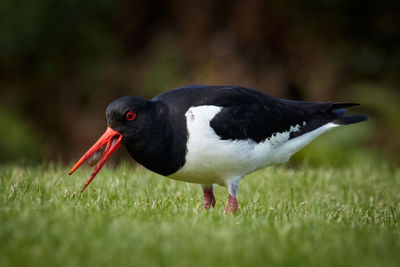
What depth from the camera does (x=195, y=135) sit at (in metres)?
4.56

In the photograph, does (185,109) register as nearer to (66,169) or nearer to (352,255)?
(352,255)

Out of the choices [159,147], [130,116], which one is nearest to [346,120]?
[159,147]

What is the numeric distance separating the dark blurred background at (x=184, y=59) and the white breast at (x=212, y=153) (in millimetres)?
5204

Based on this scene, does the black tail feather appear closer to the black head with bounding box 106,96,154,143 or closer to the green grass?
the green grass

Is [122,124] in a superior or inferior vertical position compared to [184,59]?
inferior

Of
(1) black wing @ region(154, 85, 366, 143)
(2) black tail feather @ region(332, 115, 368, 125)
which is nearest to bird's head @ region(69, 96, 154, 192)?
(1) black wing @ region(154, 85, 366, 143)

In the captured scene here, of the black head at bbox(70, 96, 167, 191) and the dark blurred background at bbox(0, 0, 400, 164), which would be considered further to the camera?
the dark blurred background at bbox(0, 0, 400, 164)

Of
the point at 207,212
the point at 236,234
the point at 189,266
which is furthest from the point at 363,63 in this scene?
the point at 189,266

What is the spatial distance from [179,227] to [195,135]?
1.13m

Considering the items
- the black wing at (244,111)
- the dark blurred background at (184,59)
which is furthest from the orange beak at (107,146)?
the dark blurred background at (184,59)

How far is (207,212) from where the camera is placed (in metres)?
4.45

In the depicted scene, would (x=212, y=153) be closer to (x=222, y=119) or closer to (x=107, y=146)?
(x=222, y=119)

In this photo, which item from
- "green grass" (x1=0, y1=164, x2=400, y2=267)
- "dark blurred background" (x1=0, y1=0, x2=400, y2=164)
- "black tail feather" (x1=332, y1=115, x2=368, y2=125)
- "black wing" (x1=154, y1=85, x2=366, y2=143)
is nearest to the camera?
"green grass" (x1=0, y1=164, x2=400, y2=267)

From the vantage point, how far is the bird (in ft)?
15.0
